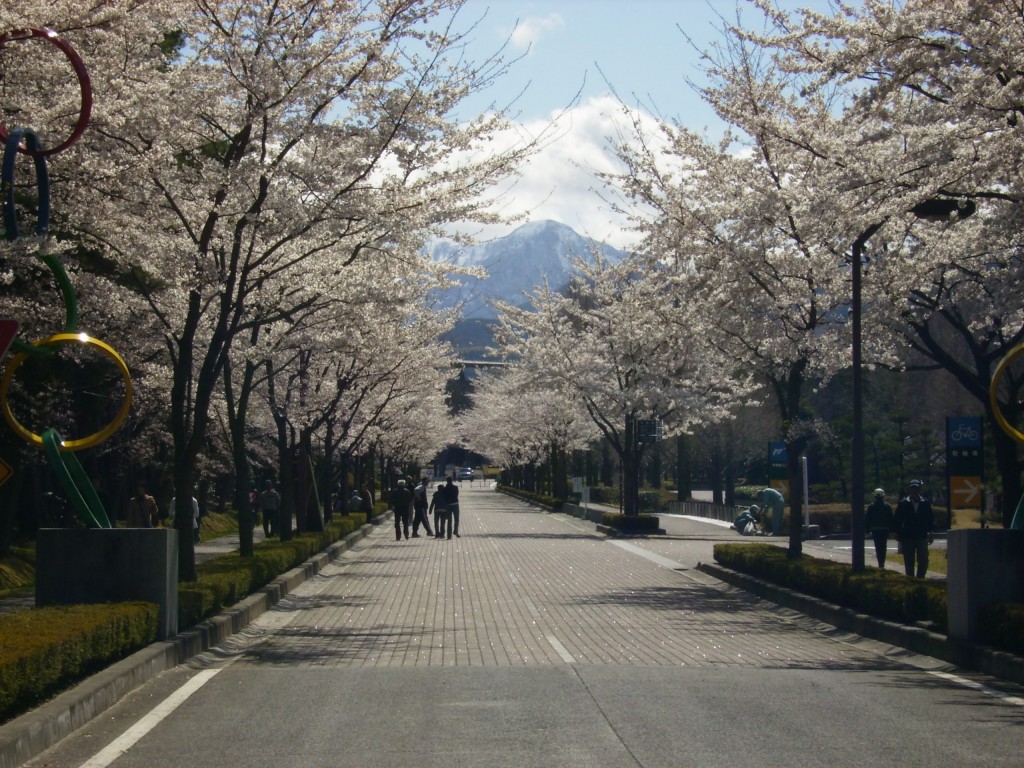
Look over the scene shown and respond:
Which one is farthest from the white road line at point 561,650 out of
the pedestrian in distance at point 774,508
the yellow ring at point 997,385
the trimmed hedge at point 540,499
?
the trimmed hedge at point 540,499

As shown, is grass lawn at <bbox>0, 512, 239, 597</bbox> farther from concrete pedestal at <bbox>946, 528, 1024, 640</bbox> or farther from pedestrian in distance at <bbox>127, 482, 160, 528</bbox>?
concrete pedestal at <bbox>946, 528, 1024, 640</bbox>

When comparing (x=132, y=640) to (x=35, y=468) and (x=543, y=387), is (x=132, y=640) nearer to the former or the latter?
(x=35, y=468)

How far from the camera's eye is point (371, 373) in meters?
30.8

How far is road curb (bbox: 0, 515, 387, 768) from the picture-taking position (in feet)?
23.9

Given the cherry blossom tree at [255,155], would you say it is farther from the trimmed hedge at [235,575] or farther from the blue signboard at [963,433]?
the blue signboard at [963,433]

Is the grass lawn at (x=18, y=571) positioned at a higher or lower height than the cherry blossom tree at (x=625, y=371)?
lower

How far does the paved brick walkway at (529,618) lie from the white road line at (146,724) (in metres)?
1.46

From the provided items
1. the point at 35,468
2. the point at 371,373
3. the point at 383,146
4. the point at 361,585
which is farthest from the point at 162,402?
the point at 383,146

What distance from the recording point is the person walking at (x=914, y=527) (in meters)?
20.1

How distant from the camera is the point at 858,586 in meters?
15.2

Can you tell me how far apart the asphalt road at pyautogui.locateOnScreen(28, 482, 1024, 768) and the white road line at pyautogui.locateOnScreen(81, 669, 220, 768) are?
27 mm

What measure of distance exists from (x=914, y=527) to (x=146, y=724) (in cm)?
1502

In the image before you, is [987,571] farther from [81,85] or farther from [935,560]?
[935,560]

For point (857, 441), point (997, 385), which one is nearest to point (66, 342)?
point (997, 385)
